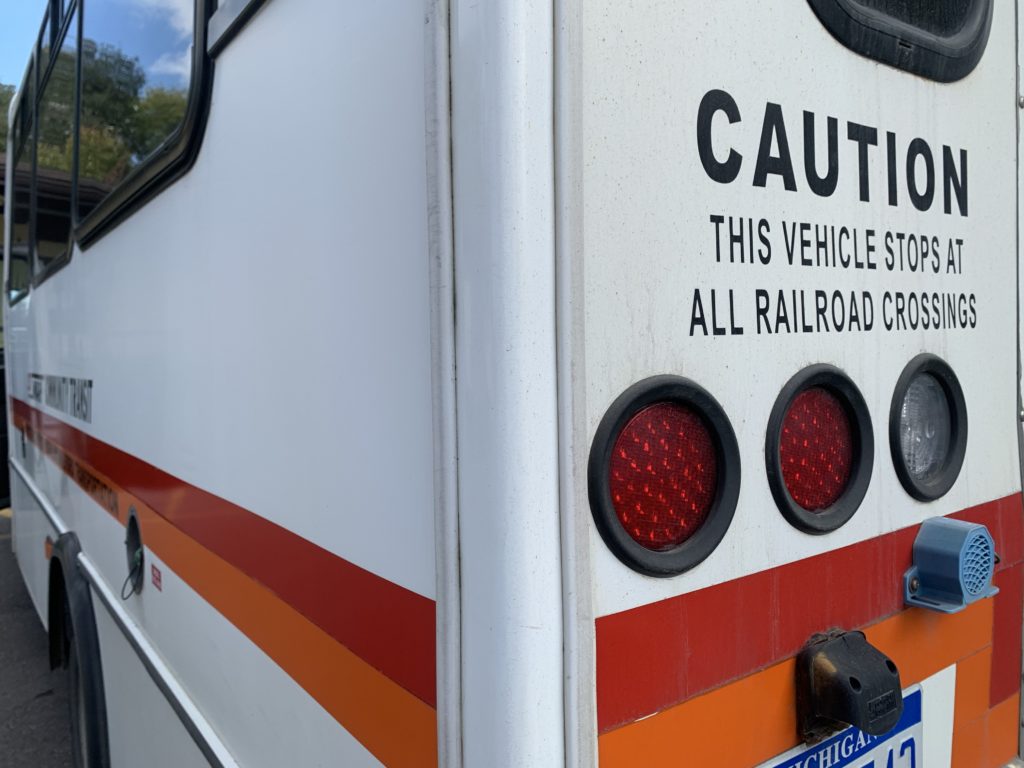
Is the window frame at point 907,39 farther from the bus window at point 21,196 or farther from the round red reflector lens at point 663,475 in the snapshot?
the bus window at point 21,196

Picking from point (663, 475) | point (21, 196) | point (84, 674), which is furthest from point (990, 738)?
point (21, 196)

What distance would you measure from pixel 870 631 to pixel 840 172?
27.2 inches

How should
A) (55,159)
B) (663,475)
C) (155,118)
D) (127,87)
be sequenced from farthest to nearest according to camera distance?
1. (55,159)
2. (127,87)
3. (155,118)
4. (663,475)

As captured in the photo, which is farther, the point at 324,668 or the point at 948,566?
the point at 948,566

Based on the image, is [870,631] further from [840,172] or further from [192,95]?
[192,95]

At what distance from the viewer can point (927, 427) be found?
1452mm

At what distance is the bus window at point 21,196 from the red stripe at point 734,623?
177 inches

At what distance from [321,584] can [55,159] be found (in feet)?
9.91

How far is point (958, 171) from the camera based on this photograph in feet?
4.84

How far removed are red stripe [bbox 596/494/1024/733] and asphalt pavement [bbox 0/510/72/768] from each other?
12.3ft

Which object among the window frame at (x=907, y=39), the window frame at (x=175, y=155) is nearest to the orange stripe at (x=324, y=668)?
the window frame at (x=175, y=155)

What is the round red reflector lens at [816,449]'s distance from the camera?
47.8 inches

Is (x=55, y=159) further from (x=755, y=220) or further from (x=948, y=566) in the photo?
(x=948, y=566)

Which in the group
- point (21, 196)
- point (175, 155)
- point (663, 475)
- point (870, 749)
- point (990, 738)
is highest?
point (21, 196)
